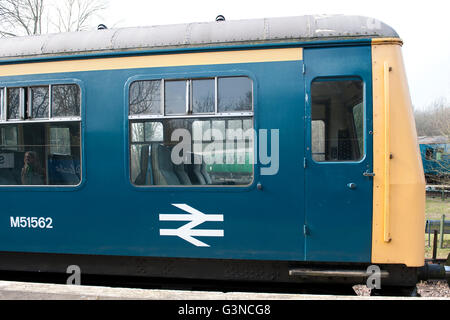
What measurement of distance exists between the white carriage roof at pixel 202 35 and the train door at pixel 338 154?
8.6 inches

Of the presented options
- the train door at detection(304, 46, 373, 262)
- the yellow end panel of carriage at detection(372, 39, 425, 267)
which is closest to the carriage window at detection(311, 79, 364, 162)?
the train door at detection(304, 46, 373, 262)

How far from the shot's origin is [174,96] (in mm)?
3391

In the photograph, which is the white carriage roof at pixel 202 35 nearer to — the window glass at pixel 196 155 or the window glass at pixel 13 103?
the window glass at pixel 13 103

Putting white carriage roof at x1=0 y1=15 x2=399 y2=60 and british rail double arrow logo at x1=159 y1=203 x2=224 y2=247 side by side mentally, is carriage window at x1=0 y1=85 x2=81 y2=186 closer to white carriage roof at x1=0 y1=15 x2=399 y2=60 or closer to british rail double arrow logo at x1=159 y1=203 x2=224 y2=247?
white carriage roof at x1=0 y1=15 x2=399 y2=60

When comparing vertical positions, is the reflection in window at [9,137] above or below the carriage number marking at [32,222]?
above

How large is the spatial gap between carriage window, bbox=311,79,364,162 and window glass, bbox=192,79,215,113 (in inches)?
39.9

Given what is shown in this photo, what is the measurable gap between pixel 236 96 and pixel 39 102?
87.5 inches

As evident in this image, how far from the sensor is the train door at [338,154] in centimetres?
312

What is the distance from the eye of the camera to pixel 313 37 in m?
3.24

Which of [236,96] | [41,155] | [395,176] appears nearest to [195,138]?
[236,96]

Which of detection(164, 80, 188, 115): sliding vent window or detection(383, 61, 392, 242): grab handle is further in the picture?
detection(164, 80, 188, 115): sliding vent window

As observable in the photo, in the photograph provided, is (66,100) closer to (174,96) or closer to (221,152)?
(174,96)

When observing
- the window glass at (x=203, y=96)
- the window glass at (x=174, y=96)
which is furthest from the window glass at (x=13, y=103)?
the window glass at (x=203, y=96)

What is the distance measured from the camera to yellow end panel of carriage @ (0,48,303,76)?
3.27 meters
